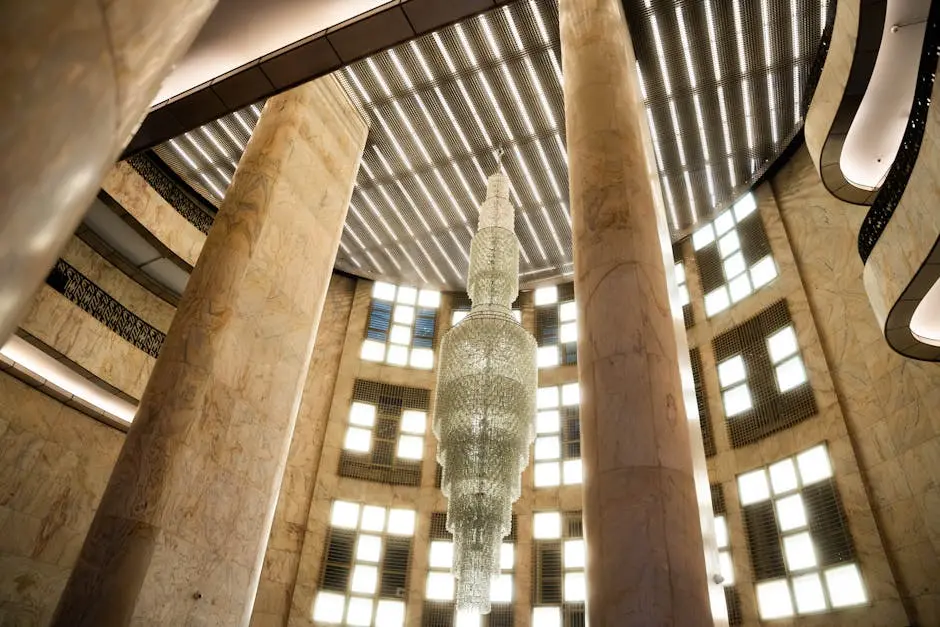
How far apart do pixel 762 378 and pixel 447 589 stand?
6.01m

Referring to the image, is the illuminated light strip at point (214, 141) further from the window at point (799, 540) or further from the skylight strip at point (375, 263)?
the window at point (799, 540)

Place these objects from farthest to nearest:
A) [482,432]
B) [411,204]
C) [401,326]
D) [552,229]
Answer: [401,326] → [552,229] → [411,204] → [482,432]

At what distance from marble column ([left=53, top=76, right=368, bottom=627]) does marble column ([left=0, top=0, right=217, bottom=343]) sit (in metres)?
4.34

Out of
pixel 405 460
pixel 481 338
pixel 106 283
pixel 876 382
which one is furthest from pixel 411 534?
pixel 876 382

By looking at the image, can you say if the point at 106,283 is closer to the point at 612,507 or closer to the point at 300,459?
the point at 300,459

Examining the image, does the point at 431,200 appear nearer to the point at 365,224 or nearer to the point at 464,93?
the point at 365,224

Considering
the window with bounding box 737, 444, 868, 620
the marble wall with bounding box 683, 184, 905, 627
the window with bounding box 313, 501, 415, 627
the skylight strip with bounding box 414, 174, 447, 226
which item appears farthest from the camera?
the skylight strip with bounding box 414, 174, 447, 226

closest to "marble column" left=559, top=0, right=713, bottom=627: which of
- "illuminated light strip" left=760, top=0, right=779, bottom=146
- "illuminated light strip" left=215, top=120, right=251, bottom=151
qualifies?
"illuminated light strip" left=760, top=0, right=779, bottom=146

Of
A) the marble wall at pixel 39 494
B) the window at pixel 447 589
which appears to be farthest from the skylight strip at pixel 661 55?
the marble wall at pixel 39 494

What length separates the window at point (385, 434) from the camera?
11.1m

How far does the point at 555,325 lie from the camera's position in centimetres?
1258

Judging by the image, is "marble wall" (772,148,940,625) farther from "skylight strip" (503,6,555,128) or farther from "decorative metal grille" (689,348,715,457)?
"skylight strip" (503,6,555,128)

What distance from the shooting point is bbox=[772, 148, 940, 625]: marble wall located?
6.65 meters

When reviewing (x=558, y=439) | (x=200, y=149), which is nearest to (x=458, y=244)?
(x=558, y=439)
